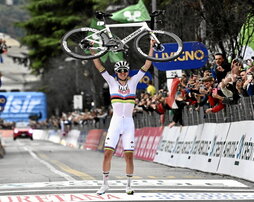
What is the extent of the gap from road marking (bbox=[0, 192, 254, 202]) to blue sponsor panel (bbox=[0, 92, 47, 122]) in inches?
3092

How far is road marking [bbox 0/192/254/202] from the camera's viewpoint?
13.1 meters

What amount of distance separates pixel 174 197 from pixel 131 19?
22.3 metres

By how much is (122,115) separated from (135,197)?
61.6 inches

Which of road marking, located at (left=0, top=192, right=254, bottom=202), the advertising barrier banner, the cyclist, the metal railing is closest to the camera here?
road marking, located at (left=0, top=192, right=254, bottom=202)

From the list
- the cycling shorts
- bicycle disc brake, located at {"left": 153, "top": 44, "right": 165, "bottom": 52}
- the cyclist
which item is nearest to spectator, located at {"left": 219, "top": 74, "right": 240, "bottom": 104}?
bicycle disc brake, located at {"left": 153, "top": 44, "right": 165, "bottom": 52}

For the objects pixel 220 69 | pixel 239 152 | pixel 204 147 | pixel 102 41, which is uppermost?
pixel 102 41

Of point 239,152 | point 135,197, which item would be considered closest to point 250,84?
point 239,152

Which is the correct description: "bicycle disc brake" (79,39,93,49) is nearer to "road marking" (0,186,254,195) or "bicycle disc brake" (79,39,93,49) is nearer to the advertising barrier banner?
the advertising barrier banner

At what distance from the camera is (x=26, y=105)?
306 ft

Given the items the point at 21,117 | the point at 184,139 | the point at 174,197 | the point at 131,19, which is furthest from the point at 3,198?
the point at 21,117

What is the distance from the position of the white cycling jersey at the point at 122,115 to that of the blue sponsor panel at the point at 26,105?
77966 mm

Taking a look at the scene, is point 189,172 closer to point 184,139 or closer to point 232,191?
point 184,139

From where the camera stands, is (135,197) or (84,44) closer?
(135,197)

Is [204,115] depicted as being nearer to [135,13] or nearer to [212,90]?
[212,90]
